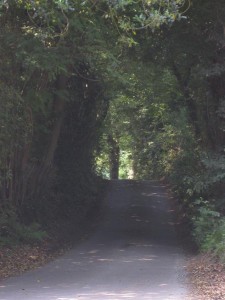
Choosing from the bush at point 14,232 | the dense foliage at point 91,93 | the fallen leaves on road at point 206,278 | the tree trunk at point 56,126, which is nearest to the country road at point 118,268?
the fallen leaves on road at point 206,278

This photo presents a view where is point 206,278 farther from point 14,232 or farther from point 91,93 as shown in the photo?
point 91,93

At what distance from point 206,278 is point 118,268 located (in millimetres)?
2279

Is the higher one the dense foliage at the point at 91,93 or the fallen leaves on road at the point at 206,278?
the dense foliage at the point at 91,93

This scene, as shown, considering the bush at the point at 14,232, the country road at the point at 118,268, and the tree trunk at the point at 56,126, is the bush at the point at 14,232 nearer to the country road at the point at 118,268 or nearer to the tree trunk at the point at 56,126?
the country road at the point at 118,268

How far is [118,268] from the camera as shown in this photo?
42.3ft

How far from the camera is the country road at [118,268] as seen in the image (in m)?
10.0

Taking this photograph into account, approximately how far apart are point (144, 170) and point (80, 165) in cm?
1649

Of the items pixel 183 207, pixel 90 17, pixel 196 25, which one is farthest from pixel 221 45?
pixel 183 207

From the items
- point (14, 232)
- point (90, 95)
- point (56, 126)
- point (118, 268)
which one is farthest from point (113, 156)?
point (118, 268)

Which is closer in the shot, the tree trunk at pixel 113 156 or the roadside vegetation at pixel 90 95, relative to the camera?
the roadside vegetation at pixel 90 95

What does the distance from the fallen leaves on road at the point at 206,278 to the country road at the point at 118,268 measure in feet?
0.82

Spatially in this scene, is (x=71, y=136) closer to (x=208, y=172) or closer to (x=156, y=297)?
(x=208, y=172)

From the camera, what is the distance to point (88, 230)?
20.5 m

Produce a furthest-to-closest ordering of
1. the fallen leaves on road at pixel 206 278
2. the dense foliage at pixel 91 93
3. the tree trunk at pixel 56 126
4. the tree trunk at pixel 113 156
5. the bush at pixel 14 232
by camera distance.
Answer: the tree trunk at pixel 113 156
the tree trunk at pixel 56 126
the bush at pixel 14 232
the dense foliage at pixel 91 93
the fallen leaves on road at pixel 206 278
